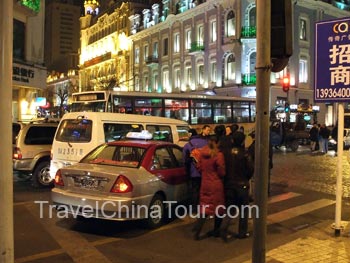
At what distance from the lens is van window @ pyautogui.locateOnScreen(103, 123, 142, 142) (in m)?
11.6

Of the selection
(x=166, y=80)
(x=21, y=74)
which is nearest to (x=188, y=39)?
(x=166, y=80)

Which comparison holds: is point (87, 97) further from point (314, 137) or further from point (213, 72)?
point (213, 72)

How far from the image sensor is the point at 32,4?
85.7 ft

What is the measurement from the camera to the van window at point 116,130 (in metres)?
11.6

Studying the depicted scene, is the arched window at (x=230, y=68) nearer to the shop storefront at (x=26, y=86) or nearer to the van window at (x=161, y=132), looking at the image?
the shop storefront at (x=26, y=86)

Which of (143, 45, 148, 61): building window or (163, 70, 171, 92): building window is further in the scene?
(143, 45, 148, 61): building window

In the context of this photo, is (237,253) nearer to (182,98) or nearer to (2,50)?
(2,50)

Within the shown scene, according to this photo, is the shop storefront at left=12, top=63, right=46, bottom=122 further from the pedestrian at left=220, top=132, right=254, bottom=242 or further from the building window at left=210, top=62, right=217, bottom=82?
the building window at left=210, top=62, right=217, bottom=82

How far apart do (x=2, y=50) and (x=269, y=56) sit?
2.54 meters

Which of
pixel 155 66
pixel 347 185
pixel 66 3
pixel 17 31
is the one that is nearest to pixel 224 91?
pixel 155 66

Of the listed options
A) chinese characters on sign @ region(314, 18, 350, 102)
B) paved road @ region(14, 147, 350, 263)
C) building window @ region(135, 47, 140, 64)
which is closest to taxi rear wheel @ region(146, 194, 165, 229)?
paved road @ region(14, 147, 350, 263)

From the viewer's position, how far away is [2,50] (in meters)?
3.93

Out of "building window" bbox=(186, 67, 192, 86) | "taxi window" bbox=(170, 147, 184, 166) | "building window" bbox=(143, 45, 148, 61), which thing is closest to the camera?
"taxi window" bbox=(170, 147, 184, 166)

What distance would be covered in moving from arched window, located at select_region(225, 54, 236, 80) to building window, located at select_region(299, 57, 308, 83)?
21.4ft
